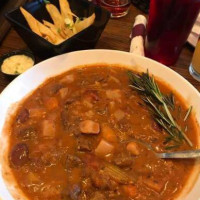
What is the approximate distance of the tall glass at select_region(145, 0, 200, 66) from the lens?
8.32 feet

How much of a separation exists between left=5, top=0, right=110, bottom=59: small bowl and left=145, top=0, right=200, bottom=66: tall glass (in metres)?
0.49

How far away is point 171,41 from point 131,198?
5.13 ft

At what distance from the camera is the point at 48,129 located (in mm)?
2320

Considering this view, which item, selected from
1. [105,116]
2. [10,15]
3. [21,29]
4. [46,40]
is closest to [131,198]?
[105,116]

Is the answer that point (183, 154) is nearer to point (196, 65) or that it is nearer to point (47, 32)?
point (196, 65)

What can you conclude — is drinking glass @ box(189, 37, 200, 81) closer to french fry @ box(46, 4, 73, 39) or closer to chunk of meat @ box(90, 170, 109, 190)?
french fry @ box(46, 4, 73, 39)

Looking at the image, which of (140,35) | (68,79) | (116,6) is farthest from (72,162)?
(116,6)

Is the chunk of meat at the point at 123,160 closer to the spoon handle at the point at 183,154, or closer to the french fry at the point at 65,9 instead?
the spoon handle at the point at 183,154

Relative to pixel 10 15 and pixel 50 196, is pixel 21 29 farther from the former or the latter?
pixel 50 196

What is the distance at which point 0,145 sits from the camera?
88.0 inches

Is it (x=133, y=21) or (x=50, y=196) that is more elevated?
(x=133, y=21)

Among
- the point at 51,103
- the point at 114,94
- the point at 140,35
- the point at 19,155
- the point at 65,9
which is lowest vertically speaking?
the point at 19,155

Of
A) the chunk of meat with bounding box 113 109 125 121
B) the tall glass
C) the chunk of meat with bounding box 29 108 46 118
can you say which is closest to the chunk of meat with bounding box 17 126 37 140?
the chunk of meat with bounding box 29 108 46 118

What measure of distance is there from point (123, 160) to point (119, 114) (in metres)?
0.45
